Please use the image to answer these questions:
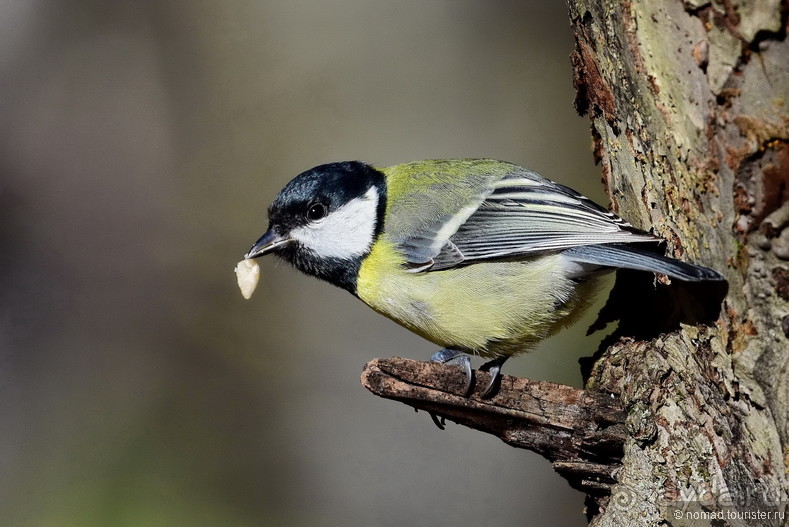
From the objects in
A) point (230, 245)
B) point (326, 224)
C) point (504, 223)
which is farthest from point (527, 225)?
point (230, 245)

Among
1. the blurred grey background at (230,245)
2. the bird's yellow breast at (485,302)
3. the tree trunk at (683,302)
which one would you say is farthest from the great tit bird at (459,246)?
the blurred grey background at (230,245)

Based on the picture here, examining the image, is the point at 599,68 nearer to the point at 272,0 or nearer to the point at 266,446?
the point at 266,446

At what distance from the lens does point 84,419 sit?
10.6 ft

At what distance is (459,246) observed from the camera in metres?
1.84

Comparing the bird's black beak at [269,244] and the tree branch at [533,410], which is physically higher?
the bird's black beak at [269,244]

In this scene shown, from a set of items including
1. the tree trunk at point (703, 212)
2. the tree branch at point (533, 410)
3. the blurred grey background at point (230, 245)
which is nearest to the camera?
the tree trunk at point (703, 212)

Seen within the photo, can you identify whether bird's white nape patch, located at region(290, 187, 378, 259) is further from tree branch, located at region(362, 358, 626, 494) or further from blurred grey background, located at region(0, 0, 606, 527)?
blurred grey background, located at region(0, 0, 606, 527)

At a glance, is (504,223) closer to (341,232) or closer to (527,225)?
(527,225)

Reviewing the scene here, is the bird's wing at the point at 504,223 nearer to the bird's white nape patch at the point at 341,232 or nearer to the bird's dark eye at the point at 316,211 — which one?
the bird's white nape patch at the point at 341,232

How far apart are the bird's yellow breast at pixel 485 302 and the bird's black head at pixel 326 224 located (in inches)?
6.0

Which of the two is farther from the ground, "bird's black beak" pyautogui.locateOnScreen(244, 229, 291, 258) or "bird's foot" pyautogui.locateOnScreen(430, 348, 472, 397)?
"bird's black beak" pyautogui.locateOnScreen(244, 229, 291, 258)

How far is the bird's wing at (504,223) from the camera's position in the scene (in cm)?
166

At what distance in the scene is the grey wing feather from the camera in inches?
64.6

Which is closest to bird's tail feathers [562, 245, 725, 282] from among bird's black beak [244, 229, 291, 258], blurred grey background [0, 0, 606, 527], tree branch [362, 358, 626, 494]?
tree branch [362, 358, 626, 494]
